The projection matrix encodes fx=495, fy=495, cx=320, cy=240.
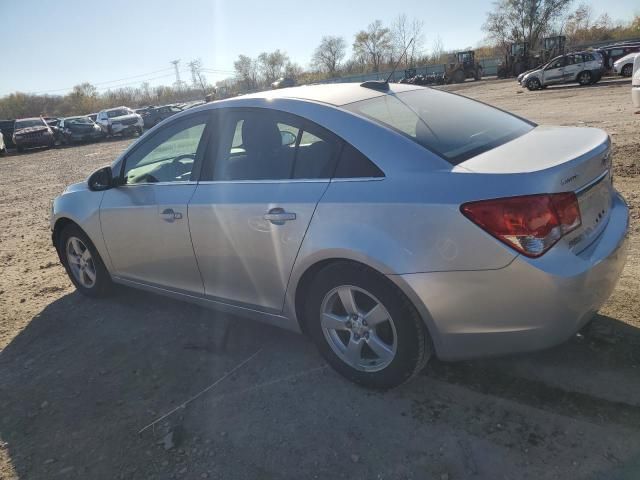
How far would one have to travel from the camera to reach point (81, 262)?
454 centimetres

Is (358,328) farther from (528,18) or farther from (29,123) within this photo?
(528,18)

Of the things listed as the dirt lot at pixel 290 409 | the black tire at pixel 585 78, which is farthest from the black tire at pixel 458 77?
the dirt lot at pixel 290 409

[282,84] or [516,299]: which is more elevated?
[282,84]

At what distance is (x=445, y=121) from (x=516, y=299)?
1.23m

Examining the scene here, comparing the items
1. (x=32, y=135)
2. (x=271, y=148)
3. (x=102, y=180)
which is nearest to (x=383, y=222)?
(x=271, y=148)

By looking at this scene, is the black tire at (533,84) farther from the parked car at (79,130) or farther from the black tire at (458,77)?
the parked car at (79,130)

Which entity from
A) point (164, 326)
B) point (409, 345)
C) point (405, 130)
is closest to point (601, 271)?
point (409, 345)

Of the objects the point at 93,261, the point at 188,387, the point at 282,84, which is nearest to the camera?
the point at 188,387

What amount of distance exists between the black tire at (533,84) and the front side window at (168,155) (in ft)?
93.6

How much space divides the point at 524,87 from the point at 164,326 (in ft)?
99.6

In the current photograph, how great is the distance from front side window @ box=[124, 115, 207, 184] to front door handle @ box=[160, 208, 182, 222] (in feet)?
0.77

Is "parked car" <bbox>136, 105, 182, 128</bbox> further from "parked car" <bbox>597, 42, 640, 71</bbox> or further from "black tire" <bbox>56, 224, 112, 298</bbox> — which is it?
"black tire" <bbox>56, 224, 112, 298</bbox>

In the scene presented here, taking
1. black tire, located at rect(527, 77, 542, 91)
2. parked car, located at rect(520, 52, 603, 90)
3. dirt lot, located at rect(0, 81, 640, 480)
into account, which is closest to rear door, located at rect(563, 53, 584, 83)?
parked car, located at rect(520, 52, 603, 90)

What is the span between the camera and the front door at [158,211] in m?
3.39
